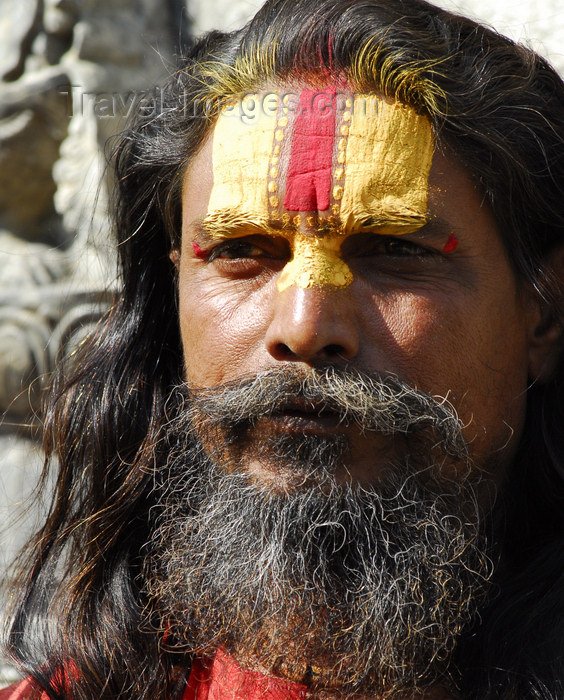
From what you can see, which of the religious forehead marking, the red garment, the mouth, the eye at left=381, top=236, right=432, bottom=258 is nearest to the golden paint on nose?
the religious forehead marking

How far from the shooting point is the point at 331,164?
1662 millimetres

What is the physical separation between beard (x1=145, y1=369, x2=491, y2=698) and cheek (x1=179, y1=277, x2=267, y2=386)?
0.22ft

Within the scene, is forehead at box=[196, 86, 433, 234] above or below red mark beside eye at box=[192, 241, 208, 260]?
above

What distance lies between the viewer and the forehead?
165 centimetres

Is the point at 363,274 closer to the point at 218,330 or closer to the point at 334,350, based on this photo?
the point at 334,350

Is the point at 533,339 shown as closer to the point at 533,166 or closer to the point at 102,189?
the point at 533,166

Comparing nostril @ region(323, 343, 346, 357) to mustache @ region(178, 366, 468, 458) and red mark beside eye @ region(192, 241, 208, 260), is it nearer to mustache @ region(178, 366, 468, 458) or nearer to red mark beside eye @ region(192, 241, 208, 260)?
mustache @ region(178, 366, 468, 458)

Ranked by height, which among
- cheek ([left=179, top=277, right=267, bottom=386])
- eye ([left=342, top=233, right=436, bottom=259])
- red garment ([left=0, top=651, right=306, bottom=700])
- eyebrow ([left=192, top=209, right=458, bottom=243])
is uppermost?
eyebrow ([left=192, top=209, right=458, bottom=243])

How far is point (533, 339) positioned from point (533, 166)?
38 centimetres

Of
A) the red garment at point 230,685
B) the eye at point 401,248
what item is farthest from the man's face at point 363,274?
the red garment at point 230,685

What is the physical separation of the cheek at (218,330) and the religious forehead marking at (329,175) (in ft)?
0.40

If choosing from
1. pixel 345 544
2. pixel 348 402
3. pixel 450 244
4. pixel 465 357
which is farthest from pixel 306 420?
pixel 450 244

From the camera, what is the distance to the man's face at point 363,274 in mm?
1613

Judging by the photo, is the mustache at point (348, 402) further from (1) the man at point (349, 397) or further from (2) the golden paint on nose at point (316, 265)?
(2) the golden paint on nose at point (316, 265)
